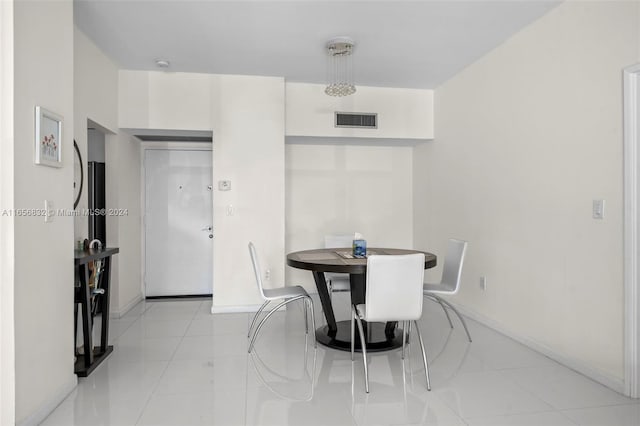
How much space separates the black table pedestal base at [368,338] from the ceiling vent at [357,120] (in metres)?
2.50

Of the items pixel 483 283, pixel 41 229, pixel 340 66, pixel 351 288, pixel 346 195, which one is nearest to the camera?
pixel 41 229

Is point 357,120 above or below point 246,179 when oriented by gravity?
above

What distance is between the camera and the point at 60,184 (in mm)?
2475

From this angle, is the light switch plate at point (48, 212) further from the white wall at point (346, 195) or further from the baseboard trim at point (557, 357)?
the baseboard trim at point (557, 357)

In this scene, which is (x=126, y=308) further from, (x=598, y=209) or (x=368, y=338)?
(x=598, y=209)

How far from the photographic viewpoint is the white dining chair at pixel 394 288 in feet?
8.61

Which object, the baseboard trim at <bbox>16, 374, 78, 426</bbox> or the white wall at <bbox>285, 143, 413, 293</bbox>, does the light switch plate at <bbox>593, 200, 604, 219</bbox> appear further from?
the baseboard trim at <bbox>16, 374, 78, 426</bbox>

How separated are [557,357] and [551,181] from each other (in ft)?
4.45

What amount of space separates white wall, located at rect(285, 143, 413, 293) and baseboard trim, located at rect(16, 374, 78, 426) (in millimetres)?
3185

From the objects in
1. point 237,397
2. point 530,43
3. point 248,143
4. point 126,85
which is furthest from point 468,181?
point 126,85

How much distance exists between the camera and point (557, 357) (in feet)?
10.0

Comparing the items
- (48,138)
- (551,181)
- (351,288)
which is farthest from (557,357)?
(48,138)

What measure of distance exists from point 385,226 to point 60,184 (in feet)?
13.8

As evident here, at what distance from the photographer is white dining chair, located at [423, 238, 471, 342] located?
11.1 ft
